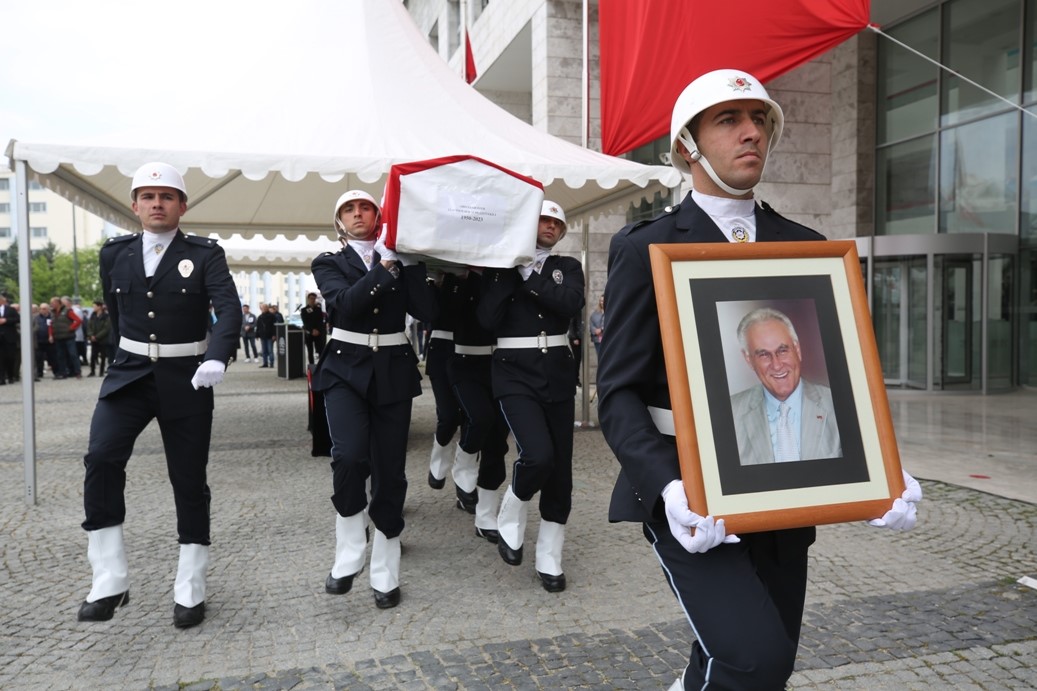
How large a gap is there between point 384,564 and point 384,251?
1629 mm

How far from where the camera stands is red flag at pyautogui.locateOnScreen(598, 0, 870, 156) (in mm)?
6094

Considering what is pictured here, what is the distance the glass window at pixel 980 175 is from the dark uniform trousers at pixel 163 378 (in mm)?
14653

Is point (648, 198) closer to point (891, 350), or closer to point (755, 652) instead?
point (755, 652)

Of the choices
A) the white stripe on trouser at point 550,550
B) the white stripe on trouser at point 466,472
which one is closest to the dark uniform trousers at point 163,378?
the white stripe on trouser at point 550,550

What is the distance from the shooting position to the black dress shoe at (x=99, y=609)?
13.5ft

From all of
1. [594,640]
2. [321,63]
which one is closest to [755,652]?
[594,640]

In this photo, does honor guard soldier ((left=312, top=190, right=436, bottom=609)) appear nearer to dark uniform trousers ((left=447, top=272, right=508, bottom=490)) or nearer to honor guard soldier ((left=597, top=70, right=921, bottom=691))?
dark uniform trousers ((left=447, top=272, right=508, bottom=490))

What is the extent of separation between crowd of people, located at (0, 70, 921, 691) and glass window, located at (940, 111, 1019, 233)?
1269cm

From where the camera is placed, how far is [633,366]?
212cm

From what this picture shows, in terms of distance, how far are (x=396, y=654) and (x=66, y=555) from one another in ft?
8.94

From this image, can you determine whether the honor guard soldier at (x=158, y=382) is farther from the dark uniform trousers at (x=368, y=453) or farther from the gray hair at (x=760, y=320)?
the gray hair at (x=760, y=320)

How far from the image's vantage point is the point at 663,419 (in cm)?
218

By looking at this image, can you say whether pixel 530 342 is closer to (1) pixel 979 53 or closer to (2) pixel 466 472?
(2) pixel 466 472

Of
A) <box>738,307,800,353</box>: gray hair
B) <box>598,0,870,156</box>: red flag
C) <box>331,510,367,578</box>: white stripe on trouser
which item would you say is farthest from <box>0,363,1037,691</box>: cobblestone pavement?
<box>598,0,870,156</box>: red flag
